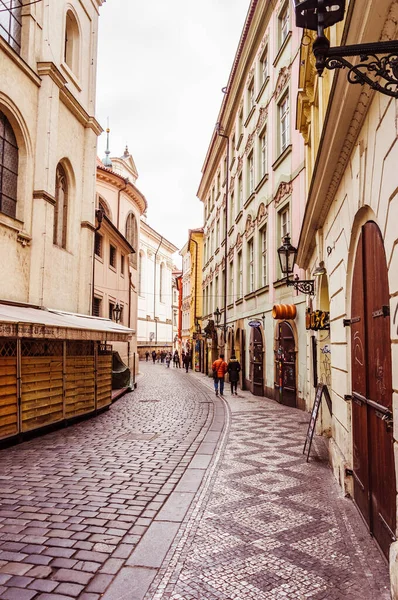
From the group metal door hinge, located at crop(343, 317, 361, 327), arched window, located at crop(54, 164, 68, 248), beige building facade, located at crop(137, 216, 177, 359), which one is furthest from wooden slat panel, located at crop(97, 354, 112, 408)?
beige building facade, located at crop(137, 216, 177, 359)

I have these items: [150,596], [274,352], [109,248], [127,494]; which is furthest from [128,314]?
[150,596]

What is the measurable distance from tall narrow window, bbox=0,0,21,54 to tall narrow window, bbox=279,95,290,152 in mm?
8878

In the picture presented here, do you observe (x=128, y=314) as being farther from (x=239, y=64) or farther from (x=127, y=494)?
(x=127, y=494)

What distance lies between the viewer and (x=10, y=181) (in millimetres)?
12445

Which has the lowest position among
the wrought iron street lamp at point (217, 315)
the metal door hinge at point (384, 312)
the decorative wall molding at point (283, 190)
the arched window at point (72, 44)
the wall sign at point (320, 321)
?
the metal door hinge at point (384, 312)

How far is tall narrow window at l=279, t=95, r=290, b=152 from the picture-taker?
16.9 metres

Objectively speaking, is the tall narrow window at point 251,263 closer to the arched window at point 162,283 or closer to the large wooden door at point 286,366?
the large wooden door at point 286,366

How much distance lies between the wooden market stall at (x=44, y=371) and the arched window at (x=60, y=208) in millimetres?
3501

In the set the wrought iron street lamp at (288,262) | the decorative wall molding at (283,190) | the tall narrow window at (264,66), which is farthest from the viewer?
the tall narrow window at (264,66)

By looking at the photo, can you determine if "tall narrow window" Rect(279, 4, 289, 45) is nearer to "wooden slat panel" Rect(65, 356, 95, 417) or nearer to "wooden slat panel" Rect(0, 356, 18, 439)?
"wooden slat panel" Rect(65, 356, 95, 417)

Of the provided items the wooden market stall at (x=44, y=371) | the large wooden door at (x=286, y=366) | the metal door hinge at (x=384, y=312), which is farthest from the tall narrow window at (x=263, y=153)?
the metal door hinge at (x=384, y=312)

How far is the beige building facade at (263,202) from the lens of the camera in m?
15.3

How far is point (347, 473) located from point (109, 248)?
67.4ft

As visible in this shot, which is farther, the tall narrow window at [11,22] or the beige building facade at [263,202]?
the beige building facade at [263,202]
